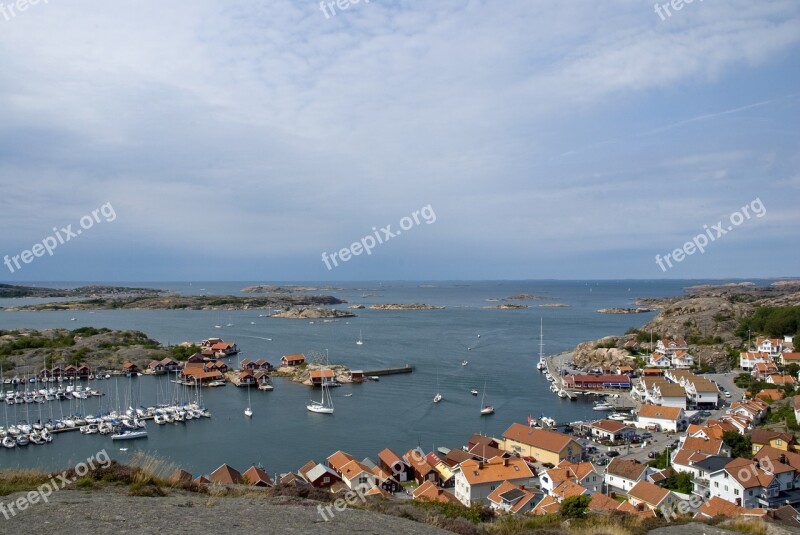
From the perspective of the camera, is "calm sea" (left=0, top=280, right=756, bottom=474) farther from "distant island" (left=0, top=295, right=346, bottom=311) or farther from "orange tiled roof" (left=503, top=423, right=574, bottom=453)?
"distant island" (left=0, top=295, right=346, bottom=311)

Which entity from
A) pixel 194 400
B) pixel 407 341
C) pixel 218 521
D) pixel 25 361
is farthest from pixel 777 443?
pixel 25 361

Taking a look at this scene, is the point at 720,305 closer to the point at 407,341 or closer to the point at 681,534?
the point at 407,341

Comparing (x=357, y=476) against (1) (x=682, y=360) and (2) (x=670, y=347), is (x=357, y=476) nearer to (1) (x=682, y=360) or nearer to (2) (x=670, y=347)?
(1) (x=682, y=360)

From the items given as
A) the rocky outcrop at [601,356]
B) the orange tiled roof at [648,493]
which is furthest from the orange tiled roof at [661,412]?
the rocky outcrop at [601,356]

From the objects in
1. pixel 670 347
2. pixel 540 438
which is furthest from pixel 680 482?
pixel 670 347

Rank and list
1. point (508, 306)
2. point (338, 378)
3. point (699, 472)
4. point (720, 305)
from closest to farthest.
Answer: point (699, 472) < point (338, 378) < point (720, 305) < point (508, 306)

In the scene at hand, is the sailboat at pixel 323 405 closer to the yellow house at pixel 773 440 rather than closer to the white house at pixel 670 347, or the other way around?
the yellow house at pixel 773 440
